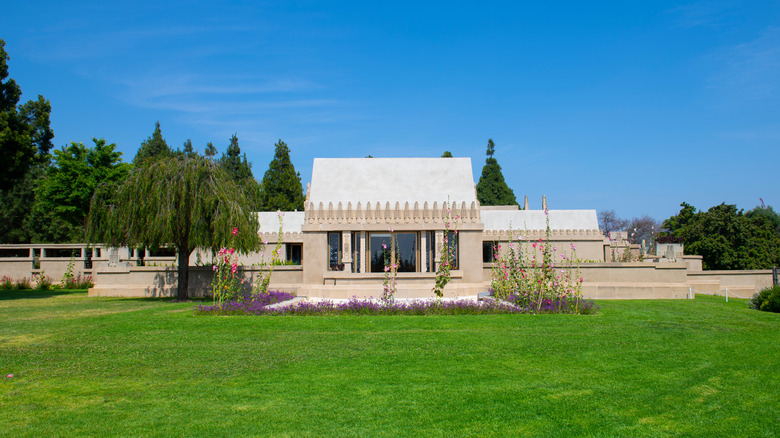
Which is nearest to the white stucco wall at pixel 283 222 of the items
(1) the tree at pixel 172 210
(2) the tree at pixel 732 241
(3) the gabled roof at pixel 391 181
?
(3) the gabled roof at pixel 391 181

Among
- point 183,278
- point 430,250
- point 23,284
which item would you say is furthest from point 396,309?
point 23,284

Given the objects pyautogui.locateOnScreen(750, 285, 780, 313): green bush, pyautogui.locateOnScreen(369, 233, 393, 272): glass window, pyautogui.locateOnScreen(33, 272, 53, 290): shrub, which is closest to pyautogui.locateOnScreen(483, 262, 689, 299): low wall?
pyautogui.locateOnScreen(750, 285, 780, 313): green bush

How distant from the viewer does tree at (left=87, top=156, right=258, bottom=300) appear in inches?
736

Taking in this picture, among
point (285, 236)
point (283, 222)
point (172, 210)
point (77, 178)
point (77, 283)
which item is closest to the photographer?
point (172, 210)

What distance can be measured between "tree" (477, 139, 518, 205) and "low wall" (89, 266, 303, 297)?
132 ft

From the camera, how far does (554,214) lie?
35219 millimetres

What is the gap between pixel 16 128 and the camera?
2364cm

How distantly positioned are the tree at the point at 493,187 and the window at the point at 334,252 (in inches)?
1538

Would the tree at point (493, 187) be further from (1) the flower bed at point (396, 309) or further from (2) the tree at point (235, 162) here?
(1) the flower bed at point (396, 309)

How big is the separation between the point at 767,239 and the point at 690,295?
24.4 metres

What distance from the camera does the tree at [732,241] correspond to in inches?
1559

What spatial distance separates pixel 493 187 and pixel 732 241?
1025 inches

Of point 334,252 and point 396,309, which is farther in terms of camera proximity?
point 334,252

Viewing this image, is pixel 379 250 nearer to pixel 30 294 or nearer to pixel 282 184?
pixel 30 294
